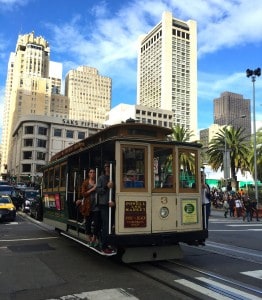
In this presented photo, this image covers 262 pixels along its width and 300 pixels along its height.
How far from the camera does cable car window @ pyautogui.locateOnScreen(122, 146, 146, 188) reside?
863cm

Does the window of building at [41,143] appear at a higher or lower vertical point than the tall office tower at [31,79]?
A: lower

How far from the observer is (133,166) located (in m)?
8.76

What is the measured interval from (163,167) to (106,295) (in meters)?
3.45

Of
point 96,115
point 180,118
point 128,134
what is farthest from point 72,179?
point 96,115

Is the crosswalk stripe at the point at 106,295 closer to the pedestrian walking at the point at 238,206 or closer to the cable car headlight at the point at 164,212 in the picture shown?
the cable car headlight at the point at 164,212

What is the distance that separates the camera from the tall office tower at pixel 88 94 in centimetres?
18300

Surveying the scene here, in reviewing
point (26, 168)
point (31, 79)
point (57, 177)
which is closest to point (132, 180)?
point (57, 177)

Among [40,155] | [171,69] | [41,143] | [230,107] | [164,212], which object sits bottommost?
[164,212]

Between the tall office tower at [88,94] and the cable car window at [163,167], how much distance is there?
564ft

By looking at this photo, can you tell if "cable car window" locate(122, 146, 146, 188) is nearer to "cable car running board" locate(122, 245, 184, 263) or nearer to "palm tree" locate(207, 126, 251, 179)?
"cable car running board" locate(122, 245, 184, 263)

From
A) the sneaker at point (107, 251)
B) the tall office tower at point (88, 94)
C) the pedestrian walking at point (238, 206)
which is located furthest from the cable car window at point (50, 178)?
the tall office tower at point (88, 94)

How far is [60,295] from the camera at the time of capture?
21.6 feet

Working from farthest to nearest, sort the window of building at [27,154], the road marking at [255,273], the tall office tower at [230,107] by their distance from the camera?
the tall office tower at [230,107] < the window of building at [27,154] < the road marking at [255,273]

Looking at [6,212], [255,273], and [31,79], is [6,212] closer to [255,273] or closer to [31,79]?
[255,273]
